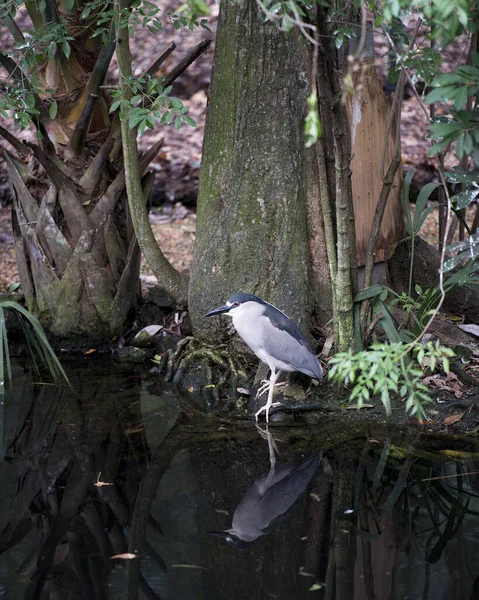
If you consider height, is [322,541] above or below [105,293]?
below

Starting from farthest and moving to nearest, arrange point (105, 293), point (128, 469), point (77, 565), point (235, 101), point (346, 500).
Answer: point (105, 293), point (235, 101), point (128, 469), point (346, 500), point (77, 565)

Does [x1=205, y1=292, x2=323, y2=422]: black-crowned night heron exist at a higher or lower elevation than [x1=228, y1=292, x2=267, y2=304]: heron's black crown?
lower

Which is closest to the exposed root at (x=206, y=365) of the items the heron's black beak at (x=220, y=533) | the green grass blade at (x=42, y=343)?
the green grass blade at (x=42, y=343)

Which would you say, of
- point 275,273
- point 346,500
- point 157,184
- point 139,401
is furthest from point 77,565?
point 157,184

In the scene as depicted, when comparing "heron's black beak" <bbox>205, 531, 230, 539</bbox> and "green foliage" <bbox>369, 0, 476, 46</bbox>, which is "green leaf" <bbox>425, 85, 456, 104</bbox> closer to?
"green foliage" <bbox>369, 0, 476, 46</bbox>

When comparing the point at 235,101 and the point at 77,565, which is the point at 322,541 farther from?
the point at 235,101

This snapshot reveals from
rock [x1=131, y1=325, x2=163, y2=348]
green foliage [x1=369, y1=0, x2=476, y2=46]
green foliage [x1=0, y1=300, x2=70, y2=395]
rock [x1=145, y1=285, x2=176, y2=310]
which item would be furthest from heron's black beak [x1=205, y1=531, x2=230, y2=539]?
rock [x1=145, y1=285, x2=176, y2=310]

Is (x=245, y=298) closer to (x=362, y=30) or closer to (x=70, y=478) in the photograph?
(x=70, y=478)

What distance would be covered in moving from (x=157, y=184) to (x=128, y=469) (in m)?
5.13

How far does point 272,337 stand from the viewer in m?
4.18

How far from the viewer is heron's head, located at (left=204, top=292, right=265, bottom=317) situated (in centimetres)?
428

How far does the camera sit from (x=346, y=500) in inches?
134

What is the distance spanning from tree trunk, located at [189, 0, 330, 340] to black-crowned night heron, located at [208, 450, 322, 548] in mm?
1094

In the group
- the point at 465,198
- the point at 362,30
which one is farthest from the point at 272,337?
the point at 362,30
